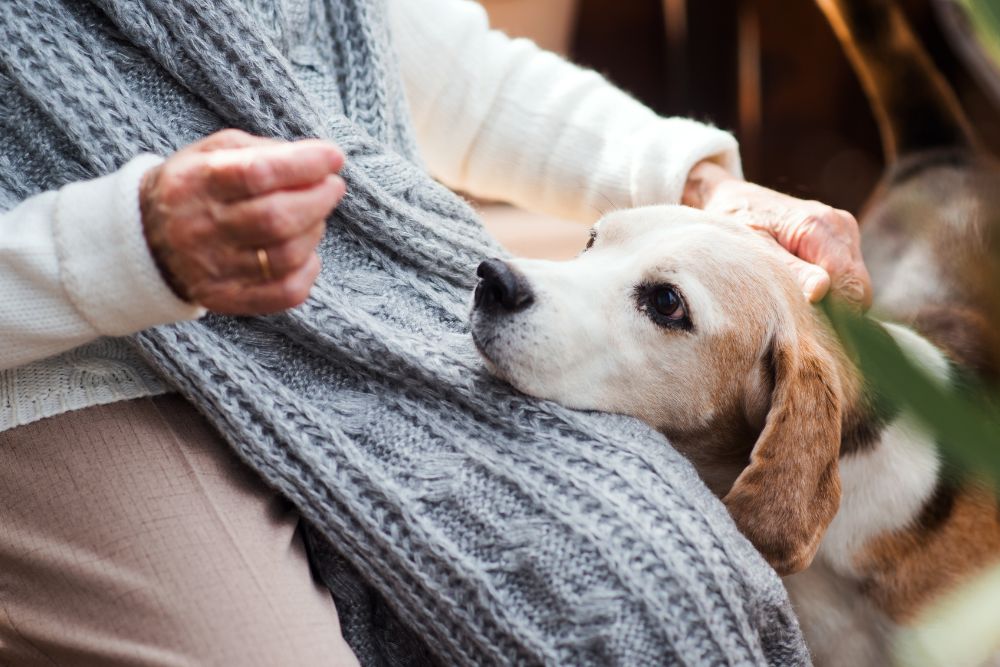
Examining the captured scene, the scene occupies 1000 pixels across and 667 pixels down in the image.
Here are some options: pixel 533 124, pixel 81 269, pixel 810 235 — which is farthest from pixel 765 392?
pixel 81 269

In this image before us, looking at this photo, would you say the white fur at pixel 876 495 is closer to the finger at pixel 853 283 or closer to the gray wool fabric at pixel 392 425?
the finger at pixel 853 283

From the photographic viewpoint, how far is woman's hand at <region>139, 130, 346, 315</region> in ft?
1.93

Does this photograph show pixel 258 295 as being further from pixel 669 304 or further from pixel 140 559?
pixel 669 304

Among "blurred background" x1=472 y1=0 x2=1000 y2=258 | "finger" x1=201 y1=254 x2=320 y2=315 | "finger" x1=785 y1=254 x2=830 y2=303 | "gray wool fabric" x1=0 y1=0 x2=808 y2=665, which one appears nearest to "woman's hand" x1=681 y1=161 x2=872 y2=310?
"finger" x1=785 y1=254 x2=830 y2=303

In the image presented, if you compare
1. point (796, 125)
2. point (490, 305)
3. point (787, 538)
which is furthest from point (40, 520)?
point (796, 125)

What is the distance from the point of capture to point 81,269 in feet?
2.07

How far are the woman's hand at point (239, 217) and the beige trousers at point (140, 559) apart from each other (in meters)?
0.21

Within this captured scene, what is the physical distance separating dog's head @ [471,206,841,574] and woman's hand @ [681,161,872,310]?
0.04 meters

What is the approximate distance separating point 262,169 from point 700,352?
19.6 inches

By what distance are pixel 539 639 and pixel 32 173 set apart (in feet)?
1.91

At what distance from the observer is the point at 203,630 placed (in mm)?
702

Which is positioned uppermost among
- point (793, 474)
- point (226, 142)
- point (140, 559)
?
point (226, 142)

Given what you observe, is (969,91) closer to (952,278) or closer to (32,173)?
(952,278)

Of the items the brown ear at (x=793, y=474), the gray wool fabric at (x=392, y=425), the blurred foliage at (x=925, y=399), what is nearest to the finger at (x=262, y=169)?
the gray wool fabric at (x=392, y=425)
